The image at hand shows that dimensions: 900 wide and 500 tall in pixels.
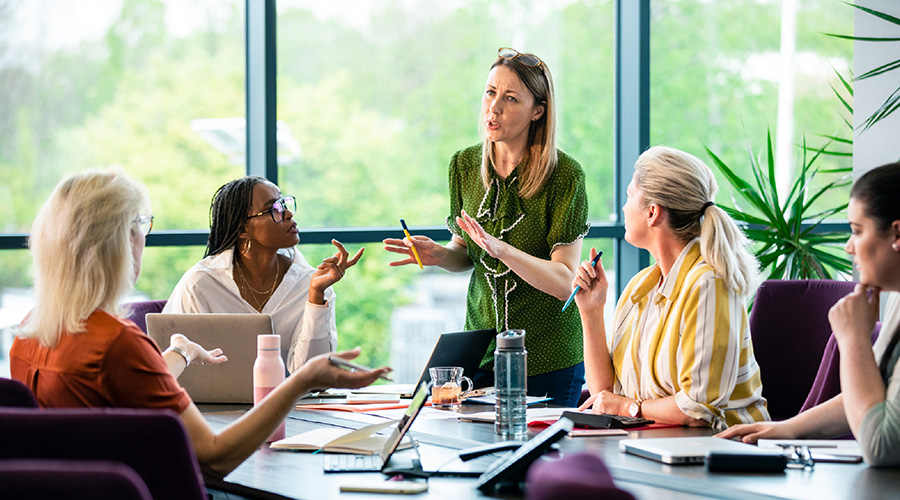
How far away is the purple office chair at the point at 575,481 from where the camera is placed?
1010mm

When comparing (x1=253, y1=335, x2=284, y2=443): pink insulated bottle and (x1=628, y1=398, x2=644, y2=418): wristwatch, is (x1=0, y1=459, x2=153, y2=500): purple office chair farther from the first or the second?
(x1=628, y1=398, x2=644, y2=418): wristwatch

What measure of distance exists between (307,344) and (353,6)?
177 inches

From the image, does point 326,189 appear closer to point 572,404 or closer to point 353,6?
point 353,6

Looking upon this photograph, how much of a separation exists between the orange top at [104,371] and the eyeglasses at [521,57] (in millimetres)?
1766

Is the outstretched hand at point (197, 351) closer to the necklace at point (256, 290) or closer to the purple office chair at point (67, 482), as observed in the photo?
the necklace at point (256, 290)

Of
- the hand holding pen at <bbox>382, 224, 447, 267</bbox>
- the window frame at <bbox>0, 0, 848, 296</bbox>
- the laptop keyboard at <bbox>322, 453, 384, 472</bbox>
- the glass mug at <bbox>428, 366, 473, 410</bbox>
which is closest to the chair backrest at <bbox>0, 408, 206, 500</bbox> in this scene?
the laptop keyboard at <bbox>322, 453, 384, 472</bbox>

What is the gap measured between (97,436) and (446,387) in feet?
4.33

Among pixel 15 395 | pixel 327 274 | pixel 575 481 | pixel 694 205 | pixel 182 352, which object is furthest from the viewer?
pixel 327 274

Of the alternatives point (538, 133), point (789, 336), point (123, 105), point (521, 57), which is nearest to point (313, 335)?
point (538, 133)

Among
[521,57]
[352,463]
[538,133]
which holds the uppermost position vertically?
[521,57]

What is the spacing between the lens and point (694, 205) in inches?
97.0

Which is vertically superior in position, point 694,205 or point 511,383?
point 694,205

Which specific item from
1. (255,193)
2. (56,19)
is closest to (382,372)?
(255,193)

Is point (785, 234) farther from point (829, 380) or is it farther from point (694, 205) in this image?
point (694, 205)
